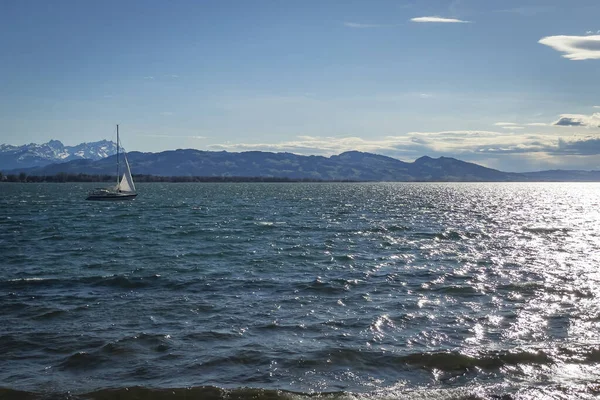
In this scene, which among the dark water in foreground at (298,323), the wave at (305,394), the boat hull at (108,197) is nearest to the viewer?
the wave at (305,394)

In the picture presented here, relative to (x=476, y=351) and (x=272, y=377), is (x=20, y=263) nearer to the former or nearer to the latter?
(x=272, y=377)

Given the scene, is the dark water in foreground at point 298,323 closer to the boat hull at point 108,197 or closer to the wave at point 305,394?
the wave at point 305,394

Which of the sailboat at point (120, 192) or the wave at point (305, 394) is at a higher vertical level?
the sailboat at point (120, 192)

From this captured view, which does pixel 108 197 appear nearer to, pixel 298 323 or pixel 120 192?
pixel 120 192

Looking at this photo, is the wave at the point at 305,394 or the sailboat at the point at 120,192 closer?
the wave at the point at 305,394

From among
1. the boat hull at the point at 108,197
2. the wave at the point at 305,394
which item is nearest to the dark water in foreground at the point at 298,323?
the wave at the point at 305,394

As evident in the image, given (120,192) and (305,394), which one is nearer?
(305,394)

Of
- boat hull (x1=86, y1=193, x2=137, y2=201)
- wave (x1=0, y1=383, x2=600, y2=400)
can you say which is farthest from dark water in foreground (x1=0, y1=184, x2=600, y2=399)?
boat hull (x1=86, y1=193, x2=137, y2=201)

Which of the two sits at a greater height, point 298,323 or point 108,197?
point 108,197

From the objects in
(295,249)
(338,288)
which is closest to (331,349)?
(338,288)

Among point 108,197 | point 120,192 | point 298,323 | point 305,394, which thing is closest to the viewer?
point 305,394

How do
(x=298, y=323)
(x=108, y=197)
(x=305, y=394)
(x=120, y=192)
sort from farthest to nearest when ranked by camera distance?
(x=120, y=192) → (x=108, y=197) → (x=298, y=323) → (x=305, y=394)

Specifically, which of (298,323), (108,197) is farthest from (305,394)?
(108,197)

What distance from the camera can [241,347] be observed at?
16891mm
